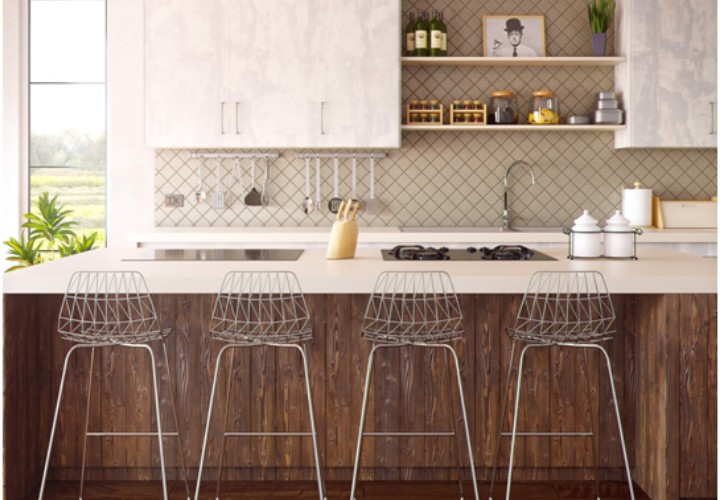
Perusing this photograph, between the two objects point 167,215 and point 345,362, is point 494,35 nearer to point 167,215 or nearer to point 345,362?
point 167,215

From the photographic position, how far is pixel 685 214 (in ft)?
17.6

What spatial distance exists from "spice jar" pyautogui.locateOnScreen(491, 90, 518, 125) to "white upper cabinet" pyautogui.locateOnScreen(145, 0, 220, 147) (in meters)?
1.70

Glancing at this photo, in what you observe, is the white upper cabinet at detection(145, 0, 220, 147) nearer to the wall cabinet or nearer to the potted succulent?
the wall cabinet

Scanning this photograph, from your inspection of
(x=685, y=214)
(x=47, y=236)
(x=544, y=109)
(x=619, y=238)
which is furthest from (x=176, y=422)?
(x=685, y=214)

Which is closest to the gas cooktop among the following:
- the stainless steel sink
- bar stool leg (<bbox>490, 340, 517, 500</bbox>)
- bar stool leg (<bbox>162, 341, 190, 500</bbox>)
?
bar stool leg (<bbox>490, 340, 517, 500</bbox>)

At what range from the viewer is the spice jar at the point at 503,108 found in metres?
5.42

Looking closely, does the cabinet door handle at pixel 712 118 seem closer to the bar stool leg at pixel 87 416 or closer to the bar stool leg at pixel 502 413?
the bar stool leg at pixel 502 413

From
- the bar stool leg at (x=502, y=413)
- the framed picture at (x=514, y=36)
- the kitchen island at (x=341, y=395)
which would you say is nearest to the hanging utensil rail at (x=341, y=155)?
the framed picture at (x=514, y=36)

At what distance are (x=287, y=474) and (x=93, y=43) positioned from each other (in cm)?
368

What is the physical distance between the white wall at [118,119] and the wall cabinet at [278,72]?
0.49 meters

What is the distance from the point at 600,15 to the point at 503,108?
0.81 m

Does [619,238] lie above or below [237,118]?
below

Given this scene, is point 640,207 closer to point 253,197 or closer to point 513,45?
point 513,45

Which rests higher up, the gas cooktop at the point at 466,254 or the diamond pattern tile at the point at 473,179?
the diamond pattern tile at the point at 473,179
